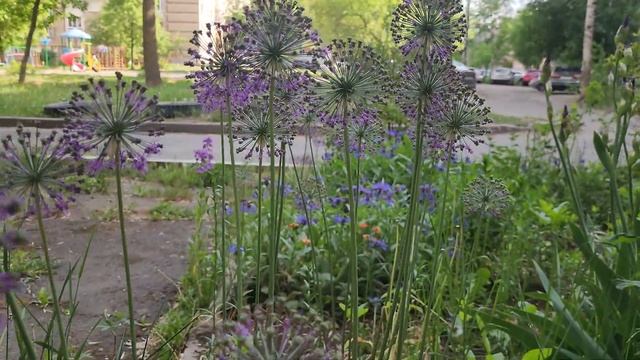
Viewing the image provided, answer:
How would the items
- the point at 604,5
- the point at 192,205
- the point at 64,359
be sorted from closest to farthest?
the point at 64,359 → the point at 192,205 → the point at 604,5

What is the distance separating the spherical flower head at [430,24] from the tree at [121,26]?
1294 inches

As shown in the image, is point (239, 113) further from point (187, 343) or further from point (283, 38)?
point (187, 343)

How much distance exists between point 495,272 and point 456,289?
1.28m

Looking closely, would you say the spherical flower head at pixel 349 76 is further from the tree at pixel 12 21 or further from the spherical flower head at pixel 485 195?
the tree at pixel 12 21

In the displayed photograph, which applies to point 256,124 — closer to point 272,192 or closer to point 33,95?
point 272,192

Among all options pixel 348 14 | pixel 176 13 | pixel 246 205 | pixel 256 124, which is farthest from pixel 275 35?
pixel 176 13

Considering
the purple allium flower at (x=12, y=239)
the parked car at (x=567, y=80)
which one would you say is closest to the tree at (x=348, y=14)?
the parked car at (x=567, y=80)

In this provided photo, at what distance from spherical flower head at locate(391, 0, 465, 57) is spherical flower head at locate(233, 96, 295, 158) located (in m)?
0.33

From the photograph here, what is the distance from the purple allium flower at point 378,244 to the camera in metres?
3.45

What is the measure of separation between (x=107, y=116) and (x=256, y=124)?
1.60 feet

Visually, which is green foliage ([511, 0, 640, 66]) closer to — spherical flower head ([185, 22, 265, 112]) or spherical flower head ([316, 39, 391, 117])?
spherical flower head ([316, 39, 391, 117])

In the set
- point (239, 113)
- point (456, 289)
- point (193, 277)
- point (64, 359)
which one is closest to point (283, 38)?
point (239, 113)

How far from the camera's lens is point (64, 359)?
106 cm

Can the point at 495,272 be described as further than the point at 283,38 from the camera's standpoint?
Yes
